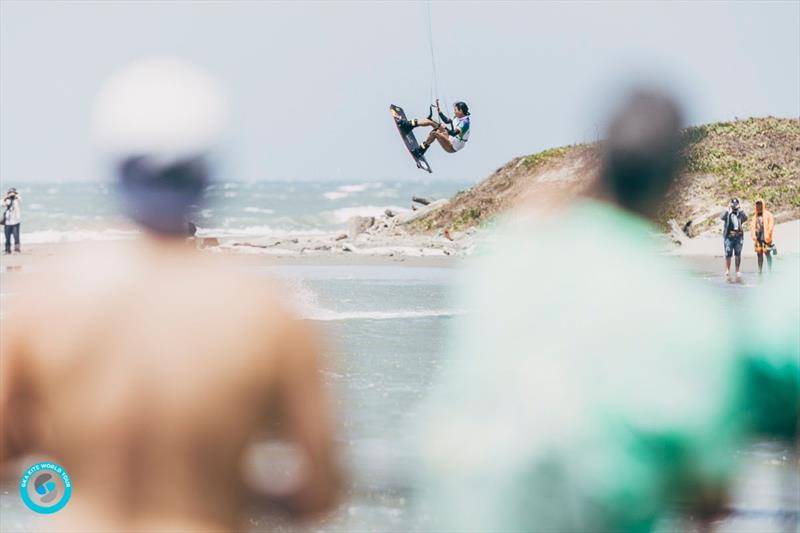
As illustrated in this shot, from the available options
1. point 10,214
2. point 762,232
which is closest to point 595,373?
point 762,232

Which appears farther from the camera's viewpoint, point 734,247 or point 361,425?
point 734,247

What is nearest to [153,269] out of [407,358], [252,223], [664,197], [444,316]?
[664,197]

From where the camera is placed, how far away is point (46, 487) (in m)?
2.23

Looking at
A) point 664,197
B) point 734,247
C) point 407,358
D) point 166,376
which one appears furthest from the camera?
point 734,247

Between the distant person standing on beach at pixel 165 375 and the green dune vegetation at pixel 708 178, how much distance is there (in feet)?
91.1

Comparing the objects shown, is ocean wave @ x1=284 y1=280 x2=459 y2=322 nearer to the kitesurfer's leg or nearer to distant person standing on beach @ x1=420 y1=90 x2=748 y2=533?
the kitesurfer's leg

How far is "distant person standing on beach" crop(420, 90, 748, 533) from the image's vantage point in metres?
3.35

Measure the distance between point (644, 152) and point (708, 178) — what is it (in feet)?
113

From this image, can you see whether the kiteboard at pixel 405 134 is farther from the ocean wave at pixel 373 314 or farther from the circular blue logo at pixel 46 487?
the circular blue logo at pixel 46 487

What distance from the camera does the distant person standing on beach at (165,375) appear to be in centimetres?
199

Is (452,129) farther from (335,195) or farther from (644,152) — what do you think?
(335,195)

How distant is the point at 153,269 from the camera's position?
6.76 ft

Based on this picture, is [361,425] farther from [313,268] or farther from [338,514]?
[313,268]

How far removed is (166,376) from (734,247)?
18.6 metres
